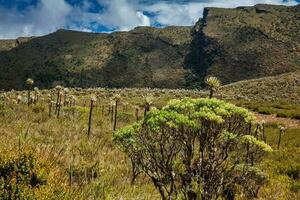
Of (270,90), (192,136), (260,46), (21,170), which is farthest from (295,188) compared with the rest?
(260,46)

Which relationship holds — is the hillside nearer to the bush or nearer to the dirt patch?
the dirt patch

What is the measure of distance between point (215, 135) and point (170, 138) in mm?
986

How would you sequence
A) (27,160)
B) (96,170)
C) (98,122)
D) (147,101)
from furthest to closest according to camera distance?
(98,122)
(147,101)
(96,170)
(27,160)

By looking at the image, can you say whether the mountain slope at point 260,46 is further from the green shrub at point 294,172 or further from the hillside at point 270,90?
the green shrub at point 294,172

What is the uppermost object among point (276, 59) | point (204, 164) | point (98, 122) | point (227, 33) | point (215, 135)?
point (227, 33)

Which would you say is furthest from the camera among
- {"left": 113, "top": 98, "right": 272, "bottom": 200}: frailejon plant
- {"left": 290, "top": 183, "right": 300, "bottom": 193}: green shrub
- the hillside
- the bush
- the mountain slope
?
the mountain slope

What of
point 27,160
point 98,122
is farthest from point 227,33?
point 27,160

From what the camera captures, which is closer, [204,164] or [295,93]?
[204,164]

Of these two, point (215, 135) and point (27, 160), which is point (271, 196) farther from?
point (27, 160)

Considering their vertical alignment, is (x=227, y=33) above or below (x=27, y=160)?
above

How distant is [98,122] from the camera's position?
3722 centimetres

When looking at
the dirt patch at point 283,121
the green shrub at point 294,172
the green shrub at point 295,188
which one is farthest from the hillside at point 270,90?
the green shrub at point 295,188

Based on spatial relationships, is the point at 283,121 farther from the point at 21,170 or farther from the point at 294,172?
the point at 21,170

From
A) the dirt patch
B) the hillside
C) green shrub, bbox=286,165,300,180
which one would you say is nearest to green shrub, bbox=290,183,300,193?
green shrub, bbox=286,165,300,180
